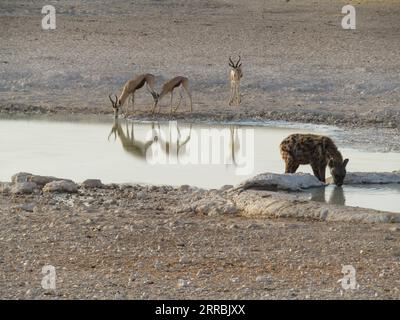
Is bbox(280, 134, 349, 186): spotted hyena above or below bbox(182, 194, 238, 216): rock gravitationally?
above

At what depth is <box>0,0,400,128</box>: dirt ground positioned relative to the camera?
19.9 meters

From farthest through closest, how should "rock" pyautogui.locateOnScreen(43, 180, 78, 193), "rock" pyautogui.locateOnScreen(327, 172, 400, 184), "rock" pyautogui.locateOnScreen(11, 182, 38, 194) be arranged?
"rock" pyautogui.locateOnScreen(327, 172, 400, 184), "rock" pyautogui.locateOnScreen(43, 180, 78, 193), "rock" pyautogui.locateOnScreen(11, 182, 38, 194)

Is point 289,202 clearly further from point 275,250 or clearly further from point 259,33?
point 259,33

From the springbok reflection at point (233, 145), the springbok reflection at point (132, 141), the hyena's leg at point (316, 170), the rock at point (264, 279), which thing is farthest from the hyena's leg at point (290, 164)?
the rock at point (264, 279)

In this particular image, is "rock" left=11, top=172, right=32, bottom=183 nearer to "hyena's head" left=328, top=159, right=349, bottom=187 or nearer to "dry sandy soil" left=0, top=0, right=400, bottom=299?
"dry sandy soil" left=0, top=0, right=400, bottom=299

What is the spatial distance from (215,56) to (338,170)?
11368 millimetres

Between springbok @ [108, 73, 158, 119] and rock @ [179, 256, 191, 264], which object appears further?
springbok @ [108, 73, 158, 119]

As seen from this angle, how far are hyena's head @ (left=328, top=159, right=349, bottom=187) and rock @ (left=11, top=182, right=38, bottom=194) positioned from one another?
3.11m

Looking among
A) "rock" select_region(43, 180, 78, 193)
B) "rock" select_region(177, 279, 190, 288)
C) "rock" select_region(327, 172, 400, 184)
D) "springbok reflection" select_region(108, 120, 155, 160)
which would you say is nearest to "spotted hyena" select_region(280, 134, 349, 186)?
"rock" select_region(327, 172, 400, 184)

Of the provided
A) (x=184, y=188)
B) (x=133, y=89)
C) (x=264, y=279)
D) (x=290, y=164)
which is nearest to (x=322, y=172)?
(x=290, y=164)

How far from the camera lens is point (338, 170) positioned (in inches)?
494

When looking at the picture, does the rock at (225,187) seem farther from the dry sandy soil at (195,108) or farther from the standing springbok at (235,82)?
the standing springbok at (235,82)

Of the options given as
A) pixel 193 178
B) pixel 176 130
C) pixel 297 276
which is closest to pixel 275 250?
pixel 297 276
